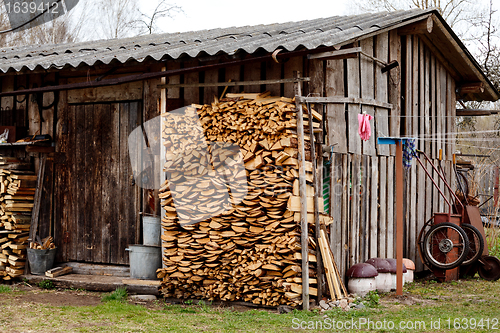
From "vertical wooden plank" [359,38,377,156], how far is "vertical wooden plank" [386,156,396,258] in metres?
0.66

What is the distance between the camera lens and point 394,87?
27.7 ft

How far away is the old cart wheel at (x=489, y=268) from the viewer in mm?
8664

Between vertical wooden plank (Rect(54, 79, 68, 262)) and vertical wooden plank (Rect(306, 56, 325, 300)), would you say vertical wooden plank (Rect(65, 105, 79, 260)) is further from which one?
vertical wooden plank (Rect(306, 56, 325, 300))

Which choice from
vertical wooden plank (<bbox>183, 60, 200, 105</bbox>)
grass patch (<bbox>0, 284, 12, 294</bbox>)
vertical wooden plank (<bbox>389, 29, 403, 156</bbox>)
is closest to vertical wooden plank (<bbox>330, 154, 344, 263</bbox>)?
vertical wooden plank (<bbox>389, 29, 403, 156</bbox>)

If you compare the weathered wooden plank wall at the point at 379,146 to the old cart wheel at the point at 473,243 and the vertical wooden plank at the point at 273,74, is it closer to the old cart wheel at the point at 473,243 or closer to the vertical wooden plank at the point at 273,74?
the vertical wooden plank at the point at 273,74

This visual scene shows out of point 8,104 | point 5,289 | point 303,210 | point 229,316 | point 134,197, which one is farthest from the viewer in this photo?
point 8,104

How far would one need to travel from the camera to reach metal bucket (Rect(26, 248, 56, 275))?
7.82m

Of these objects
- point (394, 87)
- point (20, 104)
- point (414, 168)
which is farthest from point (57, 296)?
point (414, 168)

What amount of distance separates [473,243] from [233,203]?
4.33 metres

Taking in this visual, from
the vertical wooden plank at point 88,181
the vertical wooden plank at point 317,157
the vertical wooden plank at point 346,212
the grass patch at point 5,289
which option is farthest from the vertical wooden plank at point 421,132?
the grass patch at point 5,289

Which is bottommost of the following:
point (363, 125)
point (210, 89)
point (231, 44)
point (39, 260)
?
point (39, 260)

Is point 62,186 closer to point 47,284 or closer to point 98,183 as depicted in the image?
point 98,183

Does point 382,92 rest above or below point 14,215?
above

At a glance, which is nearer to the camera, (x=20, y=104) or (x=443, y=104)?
(x=20, y=104)
